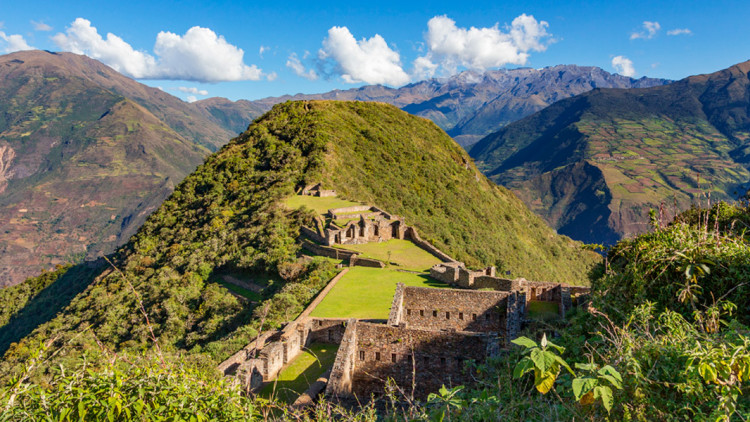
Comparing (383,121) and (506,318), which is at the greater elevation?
(383,121)

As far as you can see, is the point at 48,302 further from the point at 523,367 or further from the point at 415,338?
the point at 523,367

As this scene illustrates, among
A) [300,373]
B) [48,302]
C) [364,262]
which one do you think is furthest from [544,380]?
[48,302]

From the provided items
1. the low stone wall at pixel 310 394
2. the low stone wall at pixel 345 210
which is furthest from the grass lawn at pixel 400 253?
the low stone wall at pixel 310 394

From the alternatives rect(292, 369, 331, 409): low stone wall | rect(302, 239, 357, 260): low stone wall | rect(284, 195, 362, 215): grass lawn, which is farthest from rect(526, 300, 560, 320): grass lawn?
rect(284, 195, 362, 215): grass lawn

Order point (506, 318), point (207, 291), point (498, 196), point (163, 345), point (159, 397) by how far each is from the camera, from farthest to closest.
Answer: point (498, 196), point (207, 291), point (163, 345), point (506, 318), point (159, 397)

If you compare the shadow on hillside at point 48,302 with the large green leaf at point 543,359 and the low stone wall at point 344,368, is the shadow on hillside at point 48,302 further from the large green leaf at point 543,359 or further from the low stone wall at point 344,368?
the large green leaf at point 543,359

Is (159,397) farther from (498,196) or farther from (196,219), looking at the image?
(498,196)

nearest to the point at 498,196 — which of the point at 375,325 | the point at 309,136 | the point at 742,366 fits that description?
the point at 309,136
